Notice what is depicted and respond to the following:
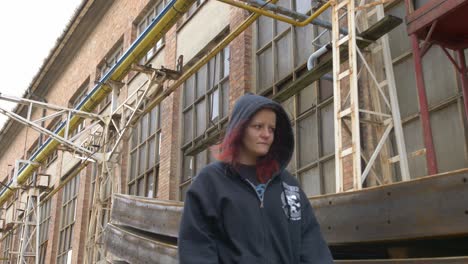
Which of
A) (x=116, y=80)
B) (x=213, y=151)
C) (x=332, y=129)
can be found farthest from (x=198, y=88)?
(x=213, y=151)

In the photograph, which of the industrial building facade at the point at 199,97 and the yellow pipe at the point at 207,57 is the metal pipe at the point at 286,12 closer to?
the yellow pipe at the point at 207,57

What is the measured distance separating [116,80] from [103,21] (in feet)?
22.7

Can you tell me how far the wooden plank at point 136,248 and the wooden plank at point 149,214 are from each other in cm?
10

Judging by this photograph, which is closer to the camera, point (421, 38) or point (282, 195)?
point (282, 195)

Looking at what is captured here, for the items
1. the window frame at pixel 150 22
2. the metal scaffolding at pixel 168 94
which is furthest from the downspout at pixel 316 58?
the window frame at pixel 150 22

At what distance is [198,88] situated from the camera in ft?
43.6

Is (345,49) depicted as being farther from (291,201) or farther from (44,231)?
(44,231)

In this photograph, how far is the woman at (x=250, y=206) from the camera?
2.17 metres

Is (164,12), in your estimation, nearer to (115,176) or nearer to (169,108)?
(169,108)

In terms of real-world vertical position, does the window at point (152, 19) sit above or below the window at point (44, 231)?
above

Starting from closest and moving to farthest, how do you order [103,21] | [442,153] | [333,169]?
[442,153]
[333,169]
[103,21]

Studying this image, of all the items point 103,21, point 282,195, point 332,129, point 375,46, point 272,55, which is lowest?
point 282,195

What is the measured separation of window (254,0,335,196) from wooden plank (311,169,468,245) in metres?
3.85

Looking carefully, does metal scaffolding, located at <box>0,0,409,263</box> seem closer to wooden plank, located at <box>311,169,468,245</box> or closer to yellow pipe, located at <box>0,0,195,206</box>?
yellow pipe, located at <box>0,0,195,206</box>
